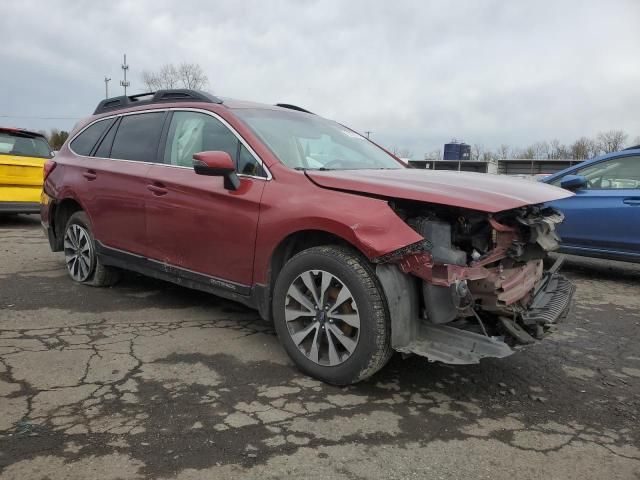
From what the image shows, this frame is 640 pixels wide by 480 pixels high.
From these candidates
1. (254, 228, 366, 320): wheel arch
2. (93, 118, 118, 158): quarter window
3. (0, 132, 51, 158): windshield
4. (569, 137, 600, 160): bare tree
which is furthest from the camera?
(569, 137, 600, 160): bare tree

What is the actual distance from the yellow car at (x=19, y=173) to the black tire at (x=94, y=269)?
4.51 metres

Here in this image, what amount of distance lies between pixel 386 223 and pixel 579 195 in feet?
14.7

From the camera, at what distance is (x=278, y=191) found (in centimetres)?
350

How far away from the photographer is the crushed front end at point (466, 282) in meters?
2.91

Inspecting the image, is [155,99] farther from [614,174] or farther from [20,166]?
[20,166]

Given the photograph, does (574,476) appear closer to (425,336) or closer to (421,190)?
(425,336)

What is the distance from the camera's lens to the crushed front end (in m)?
2.91

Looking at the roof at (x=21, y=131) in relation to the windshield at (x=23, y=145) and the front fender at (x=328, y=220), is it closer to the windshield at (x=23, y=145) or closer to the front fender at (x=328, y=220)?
the windshield at (x=23, y=145)

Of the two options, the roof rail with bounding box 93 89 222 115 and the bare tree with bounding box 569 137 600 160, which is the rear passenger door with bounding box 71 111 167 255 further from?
the bare tree with bounding box 569 137 600 160

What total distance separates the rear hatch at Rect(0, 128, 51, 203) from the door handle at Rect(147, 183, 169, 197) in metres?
6.12

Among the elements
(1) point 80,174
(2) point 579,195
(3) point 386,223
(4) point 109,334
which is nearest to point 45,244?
(1) point 80,174

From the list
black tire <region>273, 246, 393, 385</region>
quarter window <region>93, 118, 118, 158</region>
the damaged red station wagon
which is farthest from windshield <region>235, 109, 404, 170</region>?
quarter window <region>93, 118, 118, 158</region>

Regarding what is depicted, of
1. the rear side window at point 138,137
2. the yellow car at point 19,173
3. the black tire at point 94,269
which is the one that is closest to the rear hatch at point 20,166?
the yellow car at point 19,173

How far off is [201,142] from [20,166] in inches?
259
